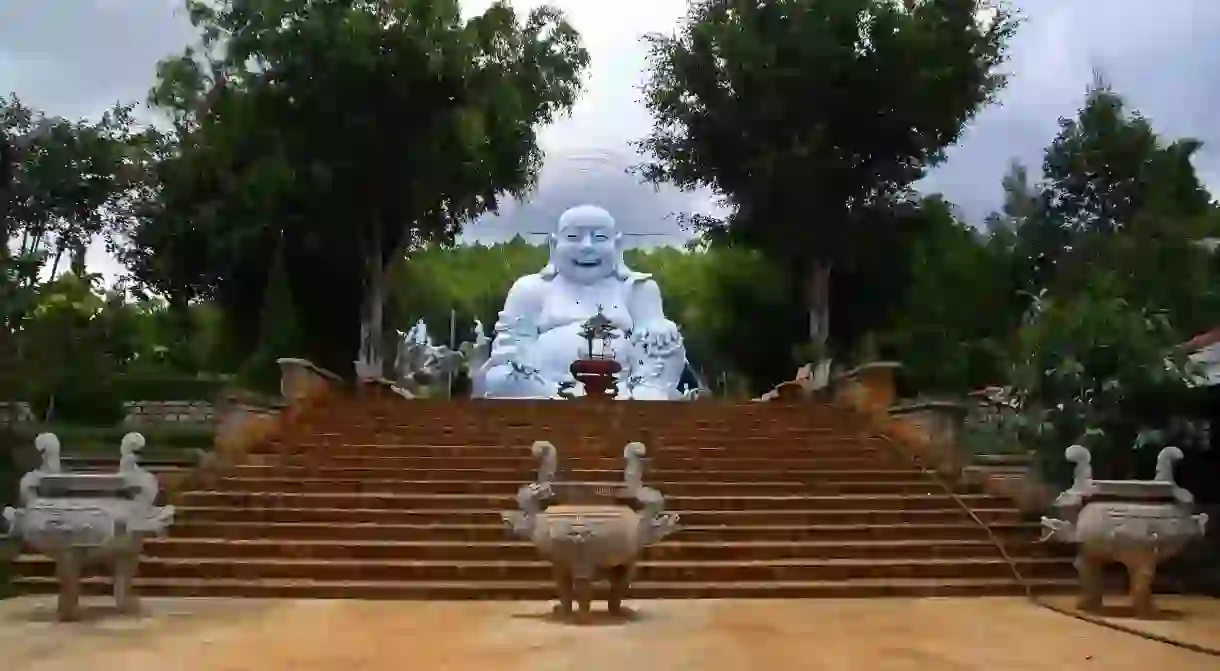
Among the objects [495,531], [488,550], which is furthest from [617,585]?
[495,531]

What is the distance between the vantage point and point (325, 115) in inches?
766

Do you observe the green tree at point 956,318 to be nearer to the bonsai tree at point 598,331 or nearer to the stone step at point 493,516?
the stone step at point 493,516

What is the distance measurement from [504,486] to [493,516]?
2.80ft

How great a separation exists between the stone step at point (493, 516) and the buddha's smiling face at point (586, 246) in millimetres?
10532

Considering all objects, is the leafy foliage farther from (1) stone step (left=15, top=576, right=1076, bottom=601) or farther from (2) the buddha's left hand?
(2) the buddha's left hand

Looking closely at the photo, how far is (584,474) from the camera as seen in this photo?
11156mm

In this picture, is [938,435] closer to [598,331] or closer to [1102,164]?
[598,331]

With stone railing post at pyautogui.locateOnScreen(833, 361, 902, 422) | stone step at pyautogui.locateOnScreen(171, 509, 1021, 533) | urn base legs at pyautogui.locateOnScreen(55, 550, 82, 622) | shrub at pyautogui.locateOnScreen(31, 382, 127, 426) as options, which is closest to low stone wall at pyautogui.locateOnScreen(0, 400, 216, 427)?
shrub at pyautogui.locateOnScreen(31, 382, 127, 426)

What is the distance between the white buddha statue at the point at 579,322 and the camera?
19.1 meters

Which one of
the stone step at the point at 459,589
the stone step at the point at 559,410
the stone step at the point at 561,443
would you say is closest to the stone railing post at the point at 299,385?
the stone step at the point at 559,410

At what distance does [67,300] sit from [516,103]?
7.06m

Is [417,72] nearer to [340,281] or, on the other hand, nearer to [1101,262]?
[340,281]

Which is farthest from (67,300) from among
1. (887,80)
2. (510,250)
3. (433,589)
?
(510,250)

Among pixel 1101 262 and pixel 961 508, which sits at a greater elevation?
pixel 1101 262
